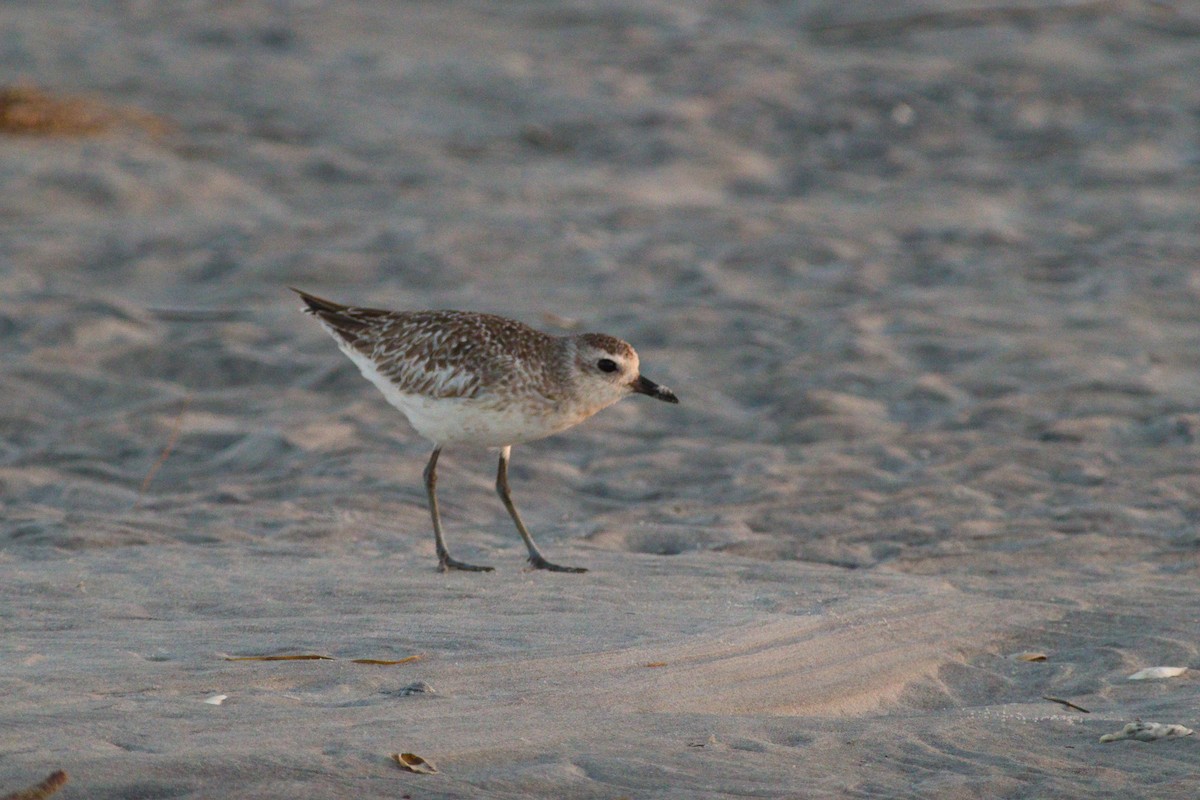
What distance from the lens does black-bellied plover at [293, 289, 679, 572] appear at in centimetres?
704

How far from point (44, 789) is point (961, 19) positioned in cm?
1582

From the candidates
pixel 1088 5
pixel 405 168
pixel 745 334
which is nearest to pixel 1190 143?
pixel 1088 5

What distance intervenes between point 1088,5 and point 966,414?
9896 millimetres

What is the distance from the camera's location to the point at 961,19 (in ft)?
58.4

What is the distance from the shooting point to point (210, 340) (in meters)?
10.5

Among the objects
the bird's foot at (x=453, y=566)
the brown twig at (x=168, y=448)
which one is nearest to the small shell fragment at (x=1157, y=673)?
the bird's foot at (x=453, y=566)

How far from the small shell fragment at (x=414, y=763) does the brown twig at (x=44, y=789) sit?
842mm

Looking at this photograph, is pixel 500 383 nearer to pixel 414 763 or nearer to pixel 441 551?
pixel 441 551

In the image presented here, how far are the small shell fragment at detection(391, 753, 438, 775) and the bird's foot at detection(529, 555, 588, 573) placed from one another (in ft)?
8.31

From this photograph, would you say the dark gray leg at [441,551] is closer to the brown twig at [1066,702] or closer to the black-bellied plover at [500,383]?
the black-bellied plover at [500,383]

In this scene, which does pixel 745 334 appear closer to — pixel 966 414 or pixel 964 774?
pixel 966 414

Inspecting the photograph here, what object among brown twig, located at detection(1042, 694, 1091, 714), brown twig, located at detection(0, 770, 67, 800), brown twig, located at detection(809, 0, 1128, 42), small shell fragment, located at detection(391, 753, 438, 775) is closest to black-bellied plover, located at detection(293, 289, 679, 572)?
brown twig, located at detection(1042, 694, 1091, 714)

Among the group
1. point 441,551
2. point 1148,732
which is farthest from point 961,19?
point 1148,732

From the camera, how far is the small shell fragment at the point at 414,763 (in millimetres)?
4184
